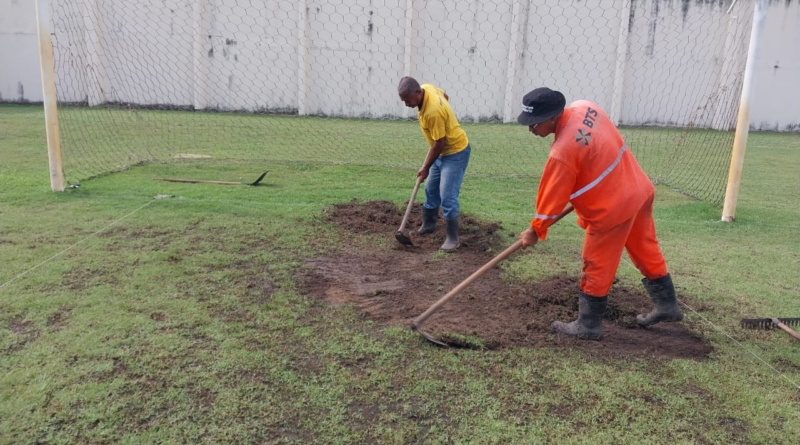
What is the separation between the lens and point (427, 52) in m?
17.1

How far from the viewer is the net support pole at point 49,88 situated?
6.59 meters

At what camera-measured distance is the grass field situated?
2.87m

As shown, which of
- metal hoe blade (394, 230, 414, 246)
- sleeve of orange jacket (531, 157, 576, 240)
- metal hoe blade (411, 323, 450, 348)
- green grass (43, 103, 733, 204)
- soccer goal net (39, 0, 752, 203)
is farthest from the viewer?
soccer goal net (39, 0, 752, 203)

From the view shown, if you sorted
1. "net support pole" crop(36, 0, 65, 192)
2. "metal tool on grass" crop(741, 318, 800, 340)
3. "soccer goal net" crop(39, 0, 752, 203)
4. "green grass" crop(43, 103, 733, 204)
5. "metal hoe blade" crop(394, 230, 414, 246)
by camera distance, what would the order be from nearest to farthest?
1. "metal tool on grass" crop(741, 318, 800, 340)
2. "metal hoe blade" crop(394, 230, 414, 246)
3. "net support pole" crop(36, 0, 65, 192)
4. "green grass" crop(43, 103, 733, 204)
5. "soccer goal net" crop(39, 0, 752, 203)

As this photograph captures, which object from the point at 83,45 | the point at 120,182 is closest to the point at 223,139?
the point at 120,182

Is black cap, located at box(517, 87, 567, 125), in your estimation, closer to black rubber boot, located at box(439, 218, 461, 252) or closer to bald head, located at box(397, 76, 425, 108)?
bald head, located at box(397, 76, 425, 108)

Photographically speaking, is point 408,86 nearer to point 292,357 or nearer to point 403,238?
point 403,238

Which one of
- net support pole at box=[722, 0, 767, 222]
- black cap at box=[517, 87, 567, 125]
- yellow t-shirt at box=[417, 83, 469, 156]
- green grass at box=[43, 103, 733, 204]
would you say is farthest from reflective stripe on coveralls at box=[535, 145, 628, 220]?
green grass at box=[43, 103, 733, 204]

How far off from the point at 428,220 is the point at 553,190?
2.76m

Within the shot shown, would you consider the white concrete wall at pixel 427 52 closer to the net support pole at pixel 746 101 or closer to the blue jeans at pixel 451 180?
the net support pole at pixel 746 101

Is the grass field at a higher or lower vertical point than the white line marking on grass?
lower

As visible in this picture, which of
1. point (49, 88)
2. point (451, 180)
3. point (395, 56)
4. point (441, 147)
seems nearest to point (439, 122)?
point (441, 147)

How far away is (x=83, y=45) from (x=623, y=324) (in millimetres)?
14318

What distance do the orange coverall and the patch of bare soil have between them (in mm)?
476
